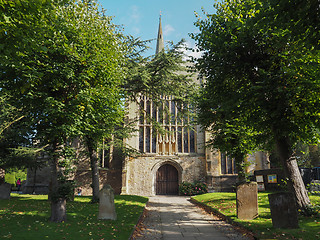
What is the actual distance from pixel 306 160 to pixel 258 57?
26.9 metres

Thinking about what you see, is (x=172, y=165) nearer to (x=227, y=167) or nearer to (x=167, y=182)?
(x=167, y=182)

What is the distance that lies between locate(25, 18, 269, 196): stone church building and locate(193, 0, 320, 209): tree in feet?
46.8

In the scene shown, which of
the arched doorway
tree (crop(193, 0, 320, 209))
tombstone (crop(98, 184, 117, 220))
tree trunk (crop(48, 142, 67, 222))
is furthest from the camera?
the arched doorway

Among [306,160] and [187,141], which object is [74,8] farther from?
[306,160]

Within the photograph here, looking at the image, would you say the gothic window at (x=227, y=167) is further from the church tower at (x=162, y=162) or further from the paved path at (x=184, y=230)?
the paved path at (x=184, y=230)

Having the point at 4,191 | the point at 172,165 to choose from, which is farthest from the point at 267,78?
the point at 172,165

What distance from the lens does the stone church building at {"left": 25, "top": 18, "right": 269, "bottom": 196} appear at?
2406 centimetres

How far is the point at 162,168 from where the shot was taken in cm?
2555

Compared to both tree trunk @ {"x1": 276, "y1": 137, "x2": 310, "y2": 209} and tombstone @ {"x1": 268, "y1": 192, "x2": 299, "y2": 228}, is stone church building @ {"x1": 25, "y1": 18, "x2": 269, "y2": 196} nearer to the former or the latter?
tree trunk @ {"x1": 276, "y1": 137, "x2": 310, "y2": 209}

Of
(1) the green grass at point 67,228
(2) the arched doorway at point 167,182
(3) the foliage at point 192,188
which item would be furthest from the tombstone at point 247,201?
(2) the arched doorway at point 167,182

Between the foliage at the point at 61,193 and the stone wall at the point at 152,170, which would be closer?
the foliage at the point at 61,193

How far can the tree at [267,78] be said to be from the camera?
753 centimetres

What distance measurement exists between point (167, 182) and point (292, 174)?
17.8m

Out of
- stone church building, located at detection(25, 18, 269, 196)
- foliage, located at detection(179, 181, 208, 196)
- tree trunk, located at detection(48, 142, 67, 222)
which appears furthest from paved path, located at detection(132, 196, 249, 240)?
stone church building, located at detection(25, 18, 269, 196)
